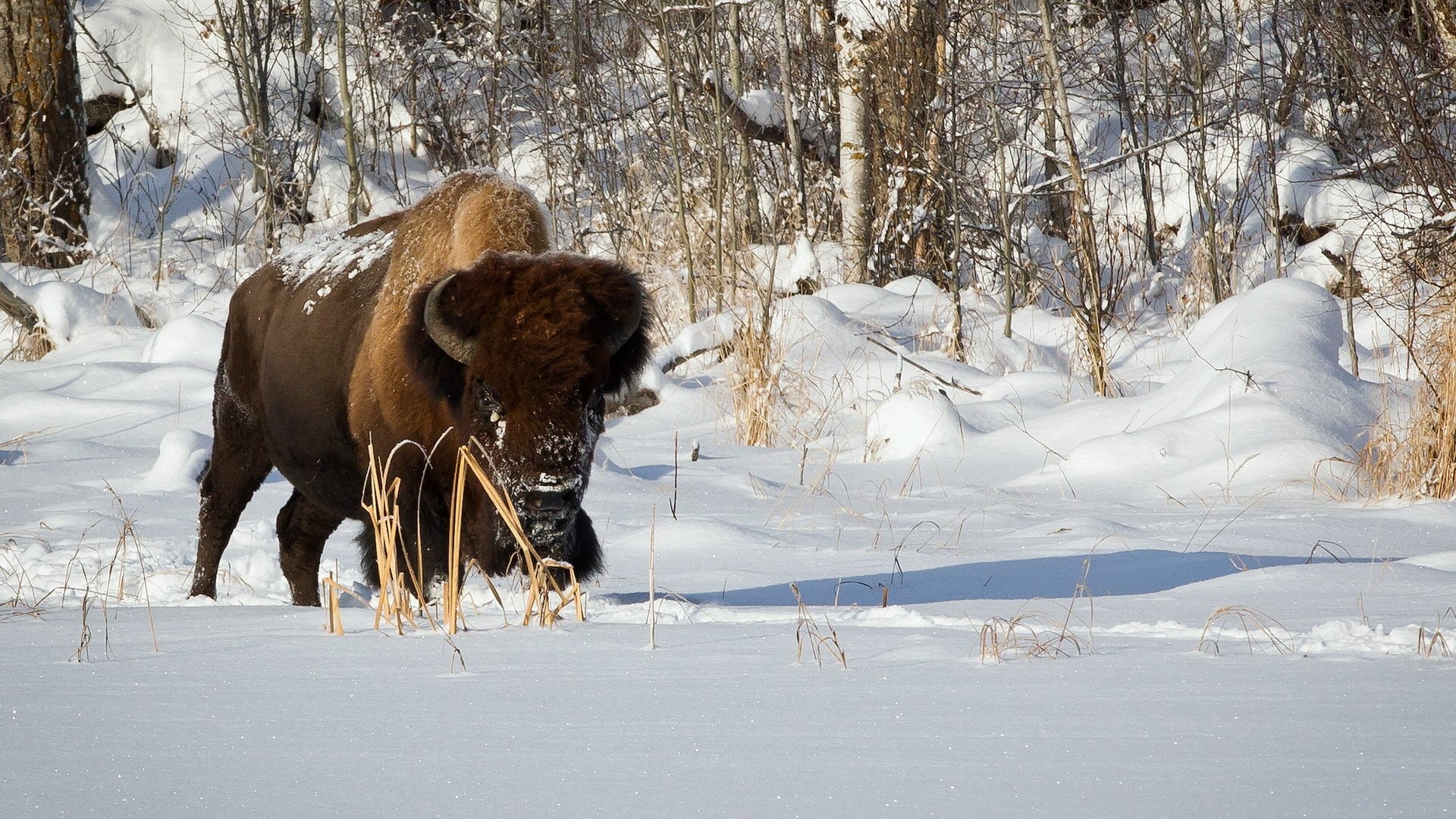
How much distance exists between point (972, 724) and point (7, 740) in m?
1.37

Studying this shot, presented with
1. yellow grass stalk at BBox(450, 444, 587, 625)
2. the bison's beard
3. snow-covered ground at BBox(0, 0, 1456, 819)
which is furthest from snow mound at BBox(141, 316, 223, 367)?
yellow grass stalk at BBox(450, 444, 587, 625)

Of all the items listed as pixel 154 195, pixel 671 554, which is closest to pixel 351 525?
pixel 671 554

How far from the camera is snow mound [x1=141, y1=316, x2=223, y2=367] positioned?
1015 centimetres

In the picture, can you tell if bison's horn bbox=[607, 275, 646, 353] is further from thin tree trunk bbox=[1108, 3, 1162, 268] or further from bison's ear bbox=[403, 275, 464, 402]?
thin tree trunk bbox=[1108, 3, 1162, 268]

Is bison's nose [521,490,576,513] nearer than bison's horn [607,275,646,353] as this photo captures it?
Yes

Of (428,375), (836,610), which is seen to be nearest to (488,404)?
(428,375)

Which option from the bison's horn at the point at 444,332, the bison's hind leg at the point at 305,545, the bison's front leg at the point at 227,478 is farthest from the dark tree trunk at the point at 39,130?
the bison's horn at the point at 444,332

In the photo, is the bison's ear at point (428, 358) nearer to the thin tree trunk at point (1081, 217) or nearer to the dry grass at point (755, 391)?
the dry grass at point (755, 391)

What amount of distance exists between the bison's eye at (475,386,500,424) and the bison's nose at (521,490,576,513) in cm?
27

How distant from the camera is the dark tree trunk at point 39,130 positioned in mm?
12695

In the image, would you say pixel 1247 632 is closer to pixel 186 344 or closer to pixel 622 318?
pixel 622 318

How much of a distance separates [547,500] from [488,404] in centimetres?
36

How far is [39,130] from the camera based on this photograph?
42.2 ft

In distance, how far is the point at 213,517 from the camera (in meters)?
5.20
